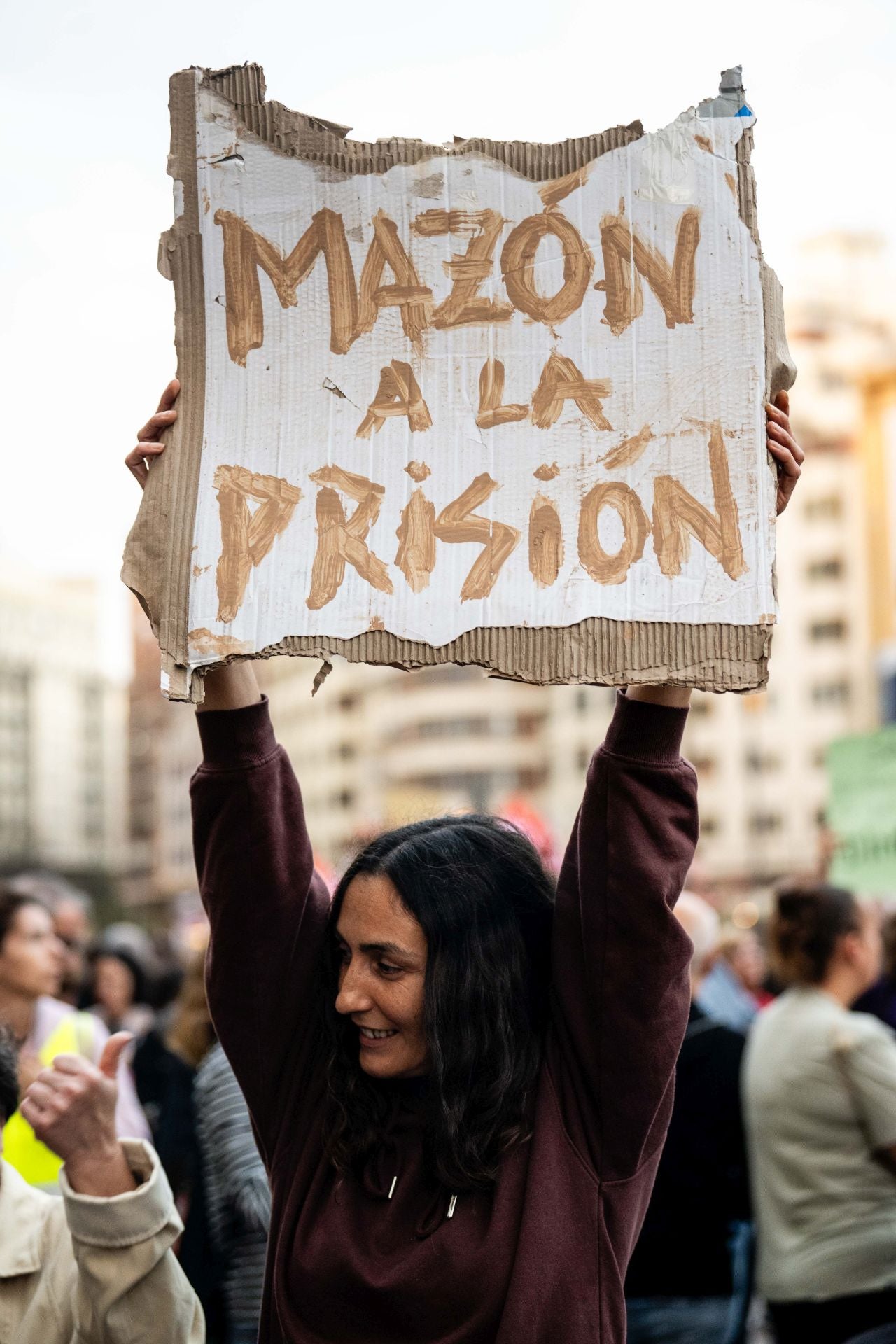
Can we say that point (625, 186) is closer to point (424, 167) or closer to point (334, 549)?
point (424, 167)

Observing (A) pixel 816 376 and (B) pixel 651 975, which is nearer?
(B) pixel 651 975

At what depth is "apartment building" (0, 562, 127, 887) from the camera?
12875 cm

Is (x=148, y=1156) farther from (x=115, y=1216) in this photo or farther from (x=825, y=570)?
(x=825, y=570)

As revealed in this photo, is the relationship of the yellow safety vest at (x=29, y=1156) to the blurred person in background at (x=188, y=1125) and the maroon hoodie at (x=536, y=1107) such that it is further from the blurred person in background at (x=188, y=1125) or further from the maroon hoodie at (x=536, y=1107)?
the maroon hoodie at (x=536, y=1107)

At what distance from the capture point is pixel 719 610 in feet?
7.08

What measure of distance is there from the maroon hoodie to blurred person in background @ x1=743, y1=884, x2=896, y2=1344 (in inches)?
90.8

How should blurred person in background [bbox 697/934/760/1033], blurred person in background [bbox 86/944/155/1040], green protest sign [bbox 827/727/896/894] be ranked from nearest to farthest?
blurred person in background [bbox 697/934/760/1033] → green protest sign [bbox 827/727/896/894] → blurred person in background [bbox 86/944/155/1040]

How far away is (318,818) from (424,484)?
87138mm

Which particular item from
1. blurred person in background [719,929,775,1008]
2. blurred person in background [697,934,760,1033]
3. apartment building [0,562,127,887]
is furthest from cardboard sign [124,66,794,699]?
apartment building [0,562,127,887]

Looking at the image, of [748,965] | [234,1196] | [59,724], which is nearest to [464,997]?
[234,1196]

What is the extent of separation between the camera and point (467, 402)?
7.32 ft

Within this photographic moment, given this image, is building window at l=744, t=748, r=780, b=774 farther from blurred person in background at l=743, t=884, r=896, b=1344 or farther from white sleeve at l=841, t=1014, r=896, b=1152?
white sleeve at l=841, t=1014, r=896, b=1152

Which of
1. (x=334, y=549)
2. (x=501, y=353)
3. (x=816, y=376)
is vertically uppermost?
(x=816, y=376)

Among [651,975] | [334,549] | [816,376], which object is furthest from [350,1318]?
[816,376]
